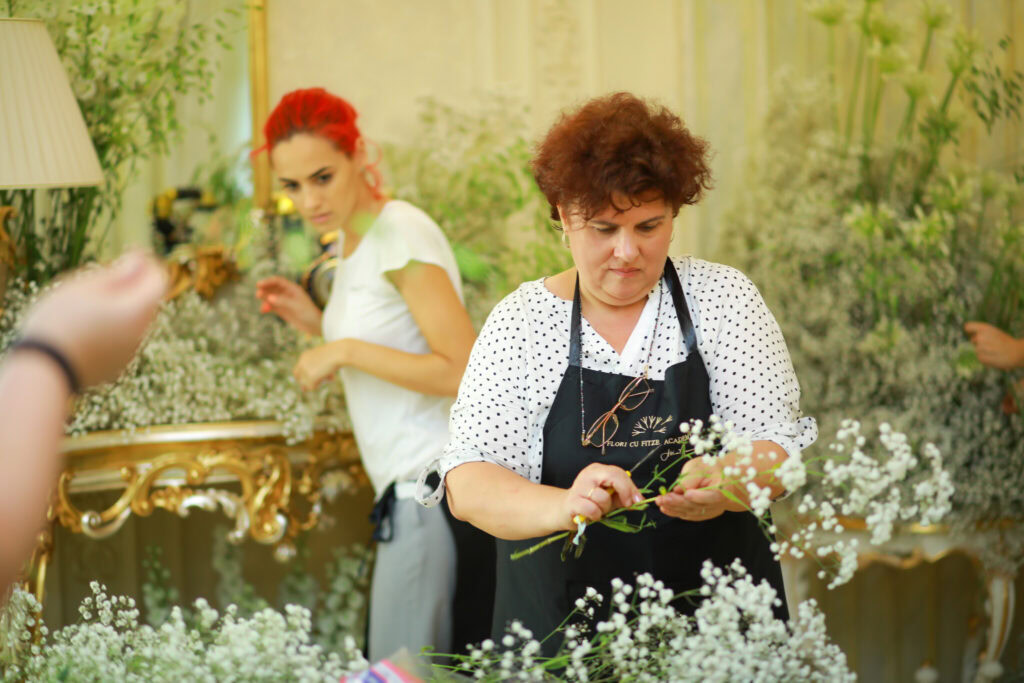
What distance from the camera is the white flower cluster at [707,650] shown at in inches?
50.3

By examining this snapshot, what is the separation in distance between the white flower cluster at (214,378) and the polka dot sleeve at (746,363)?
57.9 inches

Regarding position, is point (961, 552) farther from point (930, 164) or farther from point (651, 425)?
point (651, 425)

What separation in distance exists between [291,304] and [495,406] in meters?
1.15

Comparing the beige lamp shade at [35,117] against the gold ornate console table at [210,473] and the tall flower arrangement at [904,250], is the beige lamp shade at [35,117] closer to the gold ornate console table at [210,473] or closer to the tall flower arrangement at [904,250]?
the gold ornate console table at [210,473]

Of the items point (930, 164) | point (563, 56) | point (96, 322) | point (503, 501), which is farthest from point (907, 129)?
point (96, 322)

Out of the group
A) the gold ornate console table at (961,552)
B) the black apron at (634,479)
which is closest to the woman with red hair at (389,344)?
the black apron at (634,479)

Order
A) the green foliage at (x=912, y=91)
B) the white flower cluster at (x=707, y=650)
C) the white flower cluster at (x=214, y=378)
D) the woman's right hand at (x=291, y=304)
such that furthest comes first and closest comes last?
the green foliage at (x=912, y=91) < the white flower cluster at (x=214, y=378) < the woman's right hand at (x=291, y=304) < the white flower cluster at (x=707, y=650)

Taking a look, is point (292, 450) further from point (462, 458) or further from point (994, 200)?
point (994, 200)

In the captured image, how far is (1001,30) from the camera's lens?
3.21 metres

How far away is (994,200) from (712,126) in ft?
3.31

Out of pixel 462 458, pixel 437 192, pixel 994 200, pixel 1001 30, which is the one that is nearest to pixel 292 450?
pixel 437 192

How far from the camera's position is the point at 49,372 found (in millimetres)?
841

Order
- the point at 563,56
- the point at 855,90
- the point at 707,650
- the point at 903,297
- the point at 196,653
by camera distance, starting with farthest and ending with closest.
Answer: the point at 563,56 → the point at 855,90 → the point at 903,297 → the point at 196,653 → the point at 707,650

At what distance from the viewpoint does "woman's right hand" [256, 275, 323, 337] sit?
2.70 m
